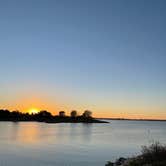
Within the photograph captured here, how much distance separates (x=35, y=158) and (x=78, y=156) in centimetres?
537

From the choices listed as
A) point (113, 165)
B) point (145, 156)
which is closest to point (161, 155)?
point (145, 156)

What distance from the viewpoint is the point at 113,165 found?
102 ft

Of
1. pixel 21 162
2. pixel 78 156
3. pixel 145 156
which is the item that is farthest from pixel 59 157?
pixel 145 156

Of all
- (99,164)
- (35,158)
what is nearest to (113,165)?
(99,164)

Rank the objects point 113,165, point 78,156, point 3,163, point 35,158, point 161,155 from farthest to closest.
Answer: point 78,156
point 35,158
point 3,163
point 113,165
point 161,155

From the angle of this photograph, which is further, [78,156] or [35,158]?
[78,156]

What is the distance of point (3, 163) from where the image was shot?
35.8 metres

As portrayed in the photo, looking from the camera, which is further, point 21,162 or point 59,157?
point 59,157

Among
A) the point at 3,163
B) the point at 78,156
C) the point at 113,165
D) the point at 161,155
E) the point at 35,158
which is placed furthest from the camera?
the point at 78,156

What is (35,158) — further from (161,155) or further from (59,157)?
(161,155)

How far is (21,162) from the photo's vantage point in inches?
1458

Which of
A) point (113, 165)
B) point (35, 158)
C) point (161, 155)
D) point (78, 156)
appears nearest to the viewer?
point (161, 155)

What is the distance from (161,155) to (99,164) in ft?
54.9

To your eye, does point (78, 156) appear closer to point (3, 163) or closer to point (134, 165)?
point (3, 163)
